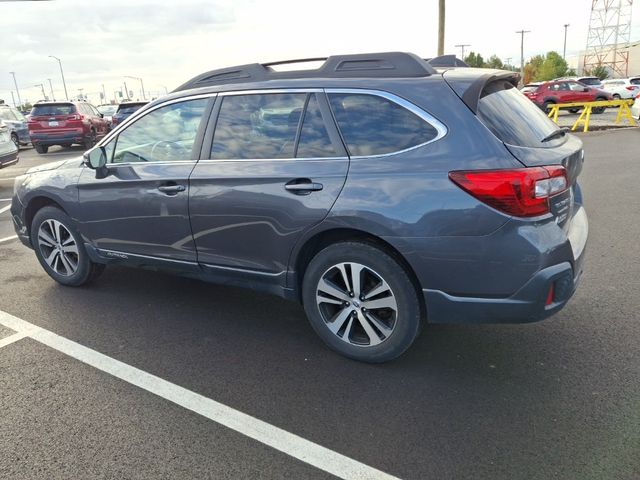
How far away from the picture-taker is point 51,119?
17.7 meters

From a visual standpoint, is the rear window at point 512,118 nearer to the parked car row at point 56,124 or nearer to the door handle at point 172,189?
the door handle at point 172,189

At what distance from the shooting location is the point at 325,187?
127 inches

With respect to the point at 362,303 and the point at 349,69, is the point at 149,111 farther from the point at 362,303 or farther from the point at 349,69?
the point at 362,303

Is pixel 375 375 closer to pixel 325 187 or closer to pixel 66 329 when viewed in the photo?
pixel 325 187

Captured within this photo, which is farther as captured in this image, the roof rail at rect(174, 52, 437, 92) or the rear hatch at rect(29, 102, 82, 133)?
the rear hatch at rect(29, 102, 82, 133)

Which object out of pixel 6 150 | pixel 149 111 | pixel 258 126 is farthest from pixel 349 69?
pixel 6 150

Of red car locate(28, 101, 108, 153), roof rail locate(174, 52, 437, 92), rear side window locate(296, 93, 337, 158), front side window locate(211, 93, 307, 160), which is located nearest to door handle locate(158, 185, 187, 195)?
front side window locate(211, 93, 307, 160)

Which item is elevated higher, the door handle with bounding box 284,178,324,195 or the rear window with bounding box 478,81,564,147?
the rear window with bounding box 478,81,564,147

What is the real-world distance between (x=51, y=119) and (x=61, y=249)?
587 inches

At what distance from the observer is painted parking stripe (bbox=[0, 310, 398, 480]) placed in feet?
8.20

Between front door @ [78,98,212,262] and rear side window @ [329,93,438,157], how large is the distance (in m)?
1.12

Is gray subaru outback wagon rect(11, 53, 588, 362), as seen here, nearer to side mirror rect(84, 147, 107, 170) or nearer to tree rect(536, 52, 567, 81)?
side mirror rect(84, 147, 107, 170)

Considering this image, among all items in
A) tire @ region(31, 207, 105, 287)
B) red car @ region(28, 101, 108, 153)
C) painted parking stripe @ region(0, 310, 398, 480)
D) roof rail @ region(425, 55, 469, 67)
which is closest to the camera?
painted parking stripe @ region(0, 310, 398, 480)

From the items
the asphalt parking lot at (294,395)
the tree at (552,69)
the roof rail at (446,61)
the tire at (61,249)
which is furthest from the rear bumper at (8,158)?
the tree at (552,69)
